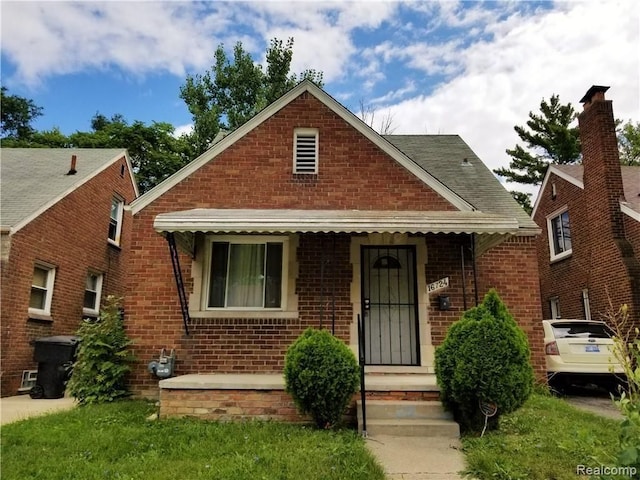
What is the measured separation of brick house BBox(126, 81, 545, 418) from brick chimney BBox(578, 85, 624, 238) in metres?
5.03

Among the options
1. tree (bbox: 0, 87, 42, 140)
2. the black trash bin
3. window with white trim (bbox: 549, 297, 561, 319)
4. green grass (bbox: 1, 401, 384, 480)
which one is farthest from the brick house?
tree (bbox: 0, 87, 42, 140)

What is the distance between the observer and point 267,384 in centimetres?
582

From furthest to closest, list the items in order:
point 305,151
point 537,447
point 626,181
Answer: point 626,181 → point 305,151 → point 537,447

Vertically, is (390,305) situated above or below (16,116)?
below

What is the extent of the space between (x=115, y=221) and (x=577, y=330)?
46.5ft

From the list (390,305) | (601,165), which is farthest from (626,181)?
(390,305)

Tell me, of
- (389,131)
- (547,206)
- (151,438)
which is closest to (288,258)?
(151,438)

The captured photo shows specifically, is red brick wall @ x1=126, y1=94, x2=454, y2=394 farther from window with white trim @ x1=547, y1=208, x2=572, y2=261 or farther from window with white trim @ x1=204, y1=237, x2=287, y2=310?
window with white trim @ x1=547, y1=208, x2=572, y2=261

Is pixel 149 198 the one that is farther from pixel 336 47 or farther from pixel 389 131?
pixel 389 131

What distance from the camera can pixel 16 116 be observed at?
92.4 feet

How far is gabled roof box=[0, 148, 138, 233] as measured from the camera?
1056cm

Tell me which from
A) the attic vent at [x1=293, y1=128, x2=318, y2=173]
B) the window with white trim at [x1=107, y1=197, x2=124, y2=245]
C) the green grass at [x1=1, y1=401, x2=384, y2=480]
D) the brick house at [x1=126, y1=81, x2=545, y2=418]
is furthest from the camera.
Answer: the window with white trim at [x1=107, y1=197, x2=124, y2=245]

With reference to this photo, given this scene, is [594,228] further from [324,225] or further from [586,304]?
[324,225]

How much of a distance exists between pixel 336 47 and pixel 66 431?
9200 millimetres
